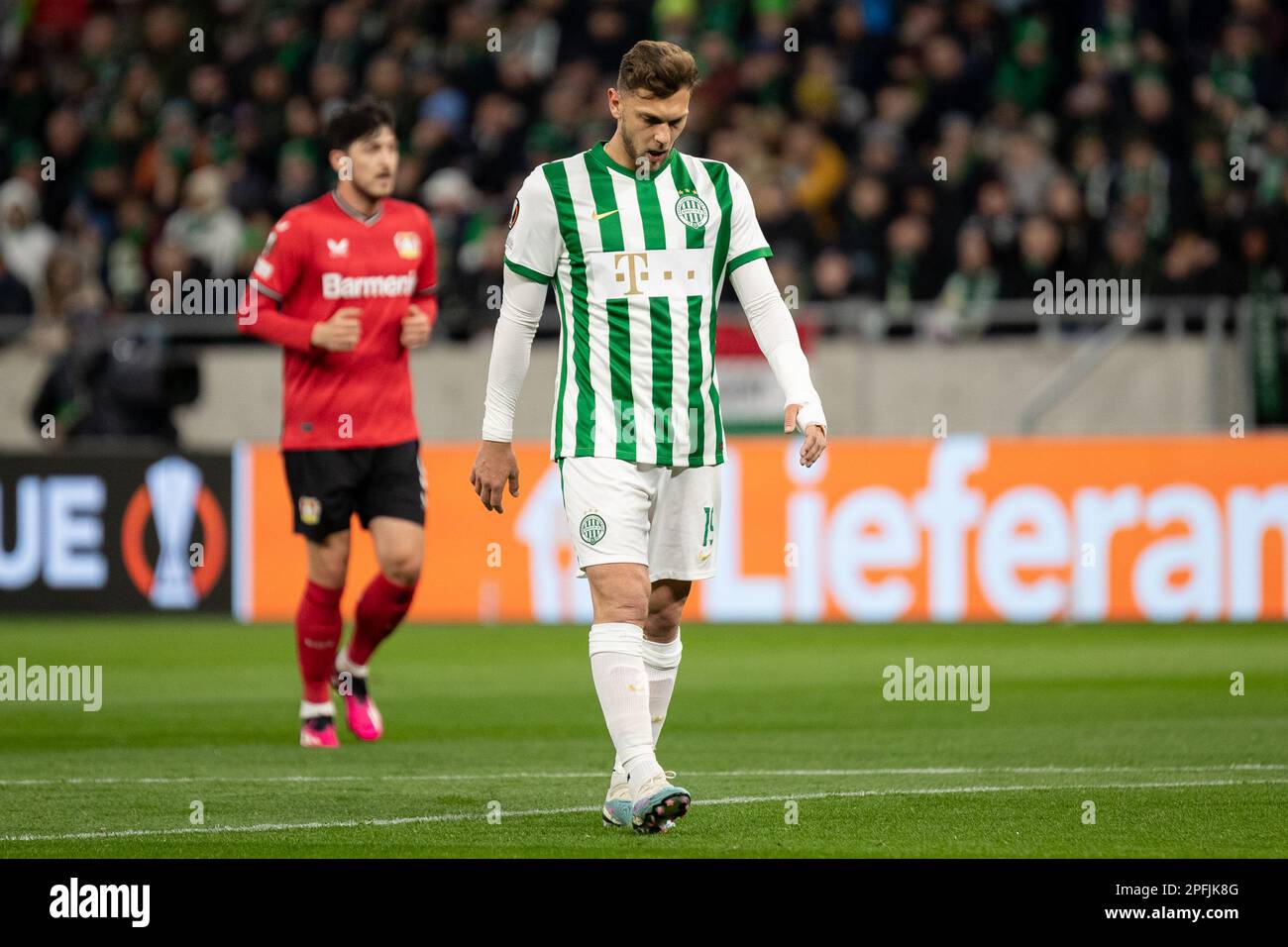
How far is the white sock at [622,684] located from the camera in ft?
21.3

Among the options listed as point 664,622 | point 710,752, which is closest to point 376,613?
point 710,752

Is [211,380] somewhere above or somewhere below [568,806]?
above

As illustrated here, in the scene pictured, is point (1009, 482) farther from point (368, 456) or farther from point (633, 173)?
point (633, 173)

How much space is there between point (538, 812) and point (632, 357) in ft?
4.91

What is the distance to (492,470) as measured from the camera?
670cm

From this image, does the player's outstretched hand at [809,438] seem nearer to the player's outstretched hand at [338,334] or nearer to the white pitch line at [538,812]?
the white pitch line at [538,812]

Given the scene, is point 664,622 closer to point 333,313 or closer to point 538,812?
point 538,812

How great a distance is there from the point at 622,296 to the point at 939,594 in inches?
319

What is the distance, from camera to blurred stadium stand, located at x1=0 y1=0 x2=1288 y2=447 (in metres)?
15.8

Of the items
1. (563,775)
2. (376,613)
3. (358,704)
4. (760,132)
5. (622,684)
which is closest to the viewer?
(622,684)

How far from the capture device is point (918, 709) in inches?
403

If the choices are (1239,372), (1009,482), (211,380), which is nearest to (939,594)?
(1009,482)

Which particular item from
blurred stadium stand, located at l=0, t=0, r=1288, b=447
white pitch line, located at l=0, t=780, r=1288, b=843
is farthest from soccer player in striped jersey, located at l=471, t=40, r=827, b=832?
blurred stadium stand, located at l=0, t=0, r=1288, b=447

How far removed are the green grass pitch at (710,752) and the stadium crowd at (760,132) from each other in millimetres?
3568
